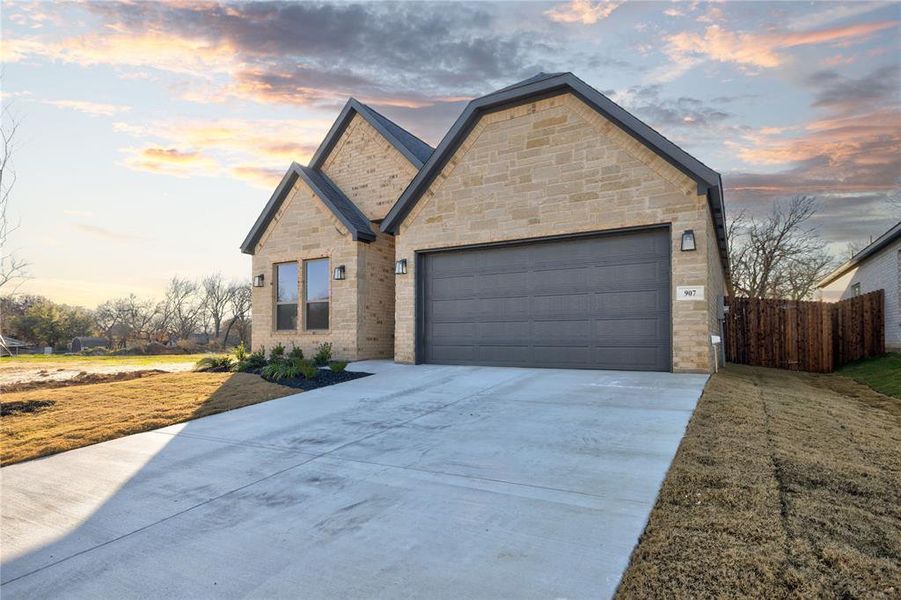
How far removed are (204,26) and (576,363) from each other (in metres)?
9.94

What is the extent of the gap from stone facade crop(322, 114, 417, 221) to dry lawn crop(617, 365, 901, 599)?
1031 centimetres

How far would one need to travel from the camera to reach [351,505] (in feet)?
11.4

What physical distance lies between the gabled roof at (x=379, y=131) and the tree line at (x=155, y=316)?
75.4 feet

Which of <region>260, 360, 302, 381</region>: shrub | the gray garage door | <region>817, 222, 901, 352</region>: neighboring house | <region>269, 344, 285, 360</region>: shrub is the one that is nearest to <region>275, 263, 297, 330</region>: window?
<region>269, 344, 285, 360</region>: shrub

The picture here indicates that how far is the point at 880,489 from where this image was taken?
11.7 ft

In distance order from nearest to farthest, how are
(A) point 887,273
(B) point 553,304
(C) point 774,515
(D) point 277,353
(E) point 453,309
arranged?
(C) point 774,515, (B) point 553,304, (E) point 453,309, (D) point 277,353, (A) point 887,273

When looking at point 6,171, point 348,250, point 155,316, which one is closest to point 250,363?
point 348,250

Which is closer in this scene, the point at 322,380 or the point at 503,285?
the point at 322,380

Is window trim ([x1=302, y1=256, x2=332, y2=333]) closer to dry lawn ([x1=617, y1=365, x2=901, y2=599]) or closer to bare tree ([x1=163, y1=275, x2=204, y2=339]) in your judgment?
dry lawn ([x1=617, y1=365, x2=901, y2=599])

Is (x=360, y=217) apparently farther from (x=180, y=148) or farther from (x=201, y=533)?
(x=201, y=533)

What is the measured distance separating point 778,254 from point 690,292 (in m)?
23.3

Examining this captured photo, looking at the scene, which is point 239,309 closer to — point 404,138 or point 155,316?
point 155,316

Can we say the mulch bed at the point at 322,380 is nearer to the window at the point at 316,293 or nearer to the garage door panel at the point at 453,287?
the garage door panel at the point at 453,287

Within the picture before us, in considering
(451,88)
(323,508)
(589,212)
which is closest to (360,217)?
(451,88)
